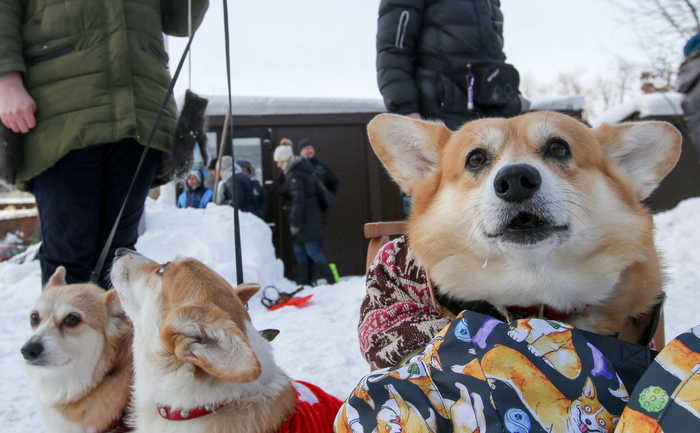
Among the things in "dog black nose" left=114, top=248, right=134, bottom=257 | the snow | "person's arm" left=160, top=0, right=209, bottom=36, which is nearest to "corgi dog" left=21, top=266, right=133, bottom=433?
"dog black nose" left=114, top=248, right=134, bottom=257

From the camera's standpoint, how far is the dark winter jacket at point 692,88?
2.31 meters

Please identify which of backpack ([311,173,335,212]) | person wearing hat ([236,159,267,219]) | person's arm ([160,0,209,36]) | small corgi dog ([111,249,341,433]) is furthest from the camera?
person wearing hat ([236,159,267,219])

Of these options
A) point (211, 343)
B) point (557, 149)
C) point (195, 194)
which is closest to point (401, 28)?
point (557, 149)

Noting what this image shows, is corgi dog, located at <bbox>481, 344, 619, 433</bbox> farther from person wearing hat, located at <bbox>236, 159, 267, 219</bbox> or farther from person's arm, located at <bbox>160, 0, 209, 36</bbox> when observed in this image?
person wearing hat, located at <bbox>236, 159, 267, 219</bbox>

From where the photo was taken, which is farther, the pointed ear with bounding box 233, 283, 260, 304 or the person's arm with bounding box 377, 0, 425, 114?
the person's arm with bounding box 377, 0, 425, 114

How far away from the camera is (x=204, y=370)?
1.43m

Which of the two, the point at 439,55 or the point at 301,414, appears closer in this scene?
the point at 301,414

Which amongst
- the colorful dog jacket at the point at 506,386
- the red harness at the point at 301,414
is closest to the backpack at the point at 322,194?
the red harness at the point at 301,414

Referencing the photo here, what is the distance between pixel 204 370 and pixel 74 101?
1192 millimetres

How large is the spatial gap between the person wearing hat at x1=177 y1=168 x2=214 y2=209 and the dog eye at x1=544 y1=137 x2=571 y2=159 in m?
6.94

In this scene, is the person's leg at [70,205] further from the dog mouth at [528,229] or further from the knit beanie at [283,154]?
the knit beanie at [283,154]

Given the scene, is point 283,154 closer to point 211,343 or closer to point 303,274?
point 303,274

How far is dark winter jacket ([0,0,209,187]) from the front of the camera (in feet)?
5.86

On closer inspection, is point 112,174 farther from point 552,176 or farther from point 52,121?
point 552,176
